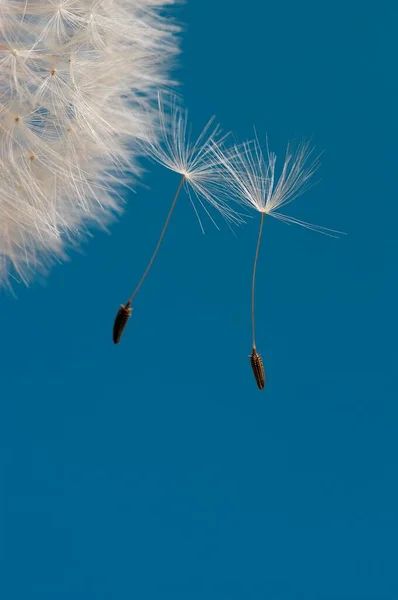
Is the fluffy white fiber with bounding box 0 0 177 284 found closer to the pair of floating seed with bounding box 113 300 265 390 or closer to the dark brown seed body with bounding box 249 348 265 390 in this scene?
the pair of floating seed with bounding box 113 300 265 390

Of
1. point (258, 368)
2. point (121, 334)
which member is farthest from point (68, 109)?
point (258, 368)

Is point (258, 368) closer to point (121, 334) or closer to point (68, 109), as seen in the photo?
point (121, 334)

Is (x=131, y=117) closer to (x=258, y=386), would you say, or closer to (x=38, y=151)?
(x=38, y=151)

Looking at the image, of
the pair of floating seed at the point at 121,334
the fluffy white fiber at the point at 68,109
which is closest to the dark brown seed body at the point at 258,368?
the pair of floating seed at the point at 121,334

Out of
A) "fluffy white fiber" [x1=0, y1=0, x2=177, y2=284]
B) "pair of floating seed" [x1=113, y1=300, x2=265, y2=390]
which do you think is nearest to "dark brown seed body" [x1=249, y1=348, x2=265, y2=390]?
"pair of floating seed" [x1=113, y1=300, x2=265, y2=390]

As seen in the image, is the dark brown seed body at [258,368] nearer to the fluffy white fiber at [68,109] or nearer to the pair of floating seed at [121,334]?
the pair of floating seed at [121,334]
